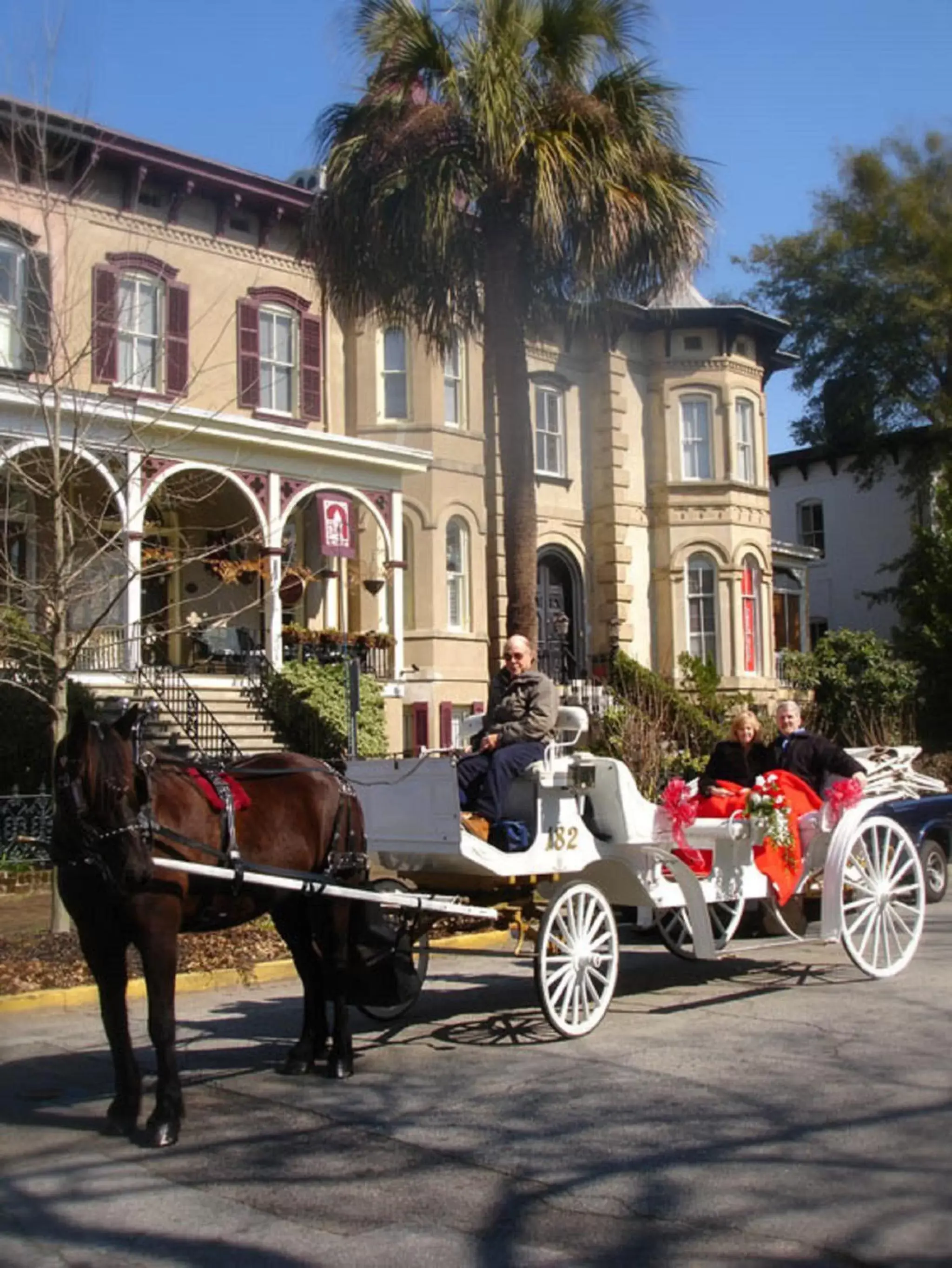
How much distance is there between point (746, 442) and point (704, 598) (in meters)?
3.91

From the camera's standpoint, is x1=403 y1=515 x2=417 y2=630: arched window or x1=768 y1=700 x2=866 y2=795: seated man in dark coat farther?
x1=403 y1=515 x2=417 y2=630: arched window

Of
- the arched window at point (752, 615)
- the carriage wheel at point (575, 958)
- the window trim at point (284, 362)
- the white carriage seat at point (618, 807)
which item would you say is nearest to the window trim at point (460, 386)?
the window trim at point (284, 362)

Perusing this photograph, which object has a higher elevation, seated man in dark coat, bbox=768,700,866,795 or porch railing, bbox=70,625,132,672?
porch railing, bbox=70,625,132,672

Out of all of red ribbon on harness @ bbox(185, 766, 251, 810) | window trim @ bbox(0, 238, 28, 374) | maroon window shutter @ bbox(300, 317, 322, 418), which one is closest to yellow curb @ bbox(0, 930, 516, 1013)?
red ribbon on harness @ bbox(185, 766, 251, 810)

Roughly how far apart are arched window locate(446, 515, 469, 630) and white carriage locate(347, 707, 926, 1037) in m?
17.6

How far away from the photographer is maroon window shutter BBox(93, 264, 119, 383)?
19719 millimetres

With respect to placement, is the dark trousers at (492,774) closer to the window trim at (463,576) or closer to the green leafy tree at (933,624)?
the window trim at (463,576)

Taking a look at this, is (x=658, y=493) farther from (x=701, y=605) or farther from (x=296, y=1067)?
(x=296, y=1067)

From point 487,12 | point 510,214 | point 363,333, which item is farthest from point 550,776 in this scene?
point 363,333

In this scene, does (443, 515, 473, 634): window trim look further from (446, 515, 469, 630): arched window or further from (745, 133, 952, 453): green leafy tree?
(745, 133, 952, 453): green leafy tree

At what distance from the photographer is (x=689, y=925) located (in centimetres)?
895

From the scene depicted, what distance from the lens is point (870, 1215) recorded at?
5086 millimetres

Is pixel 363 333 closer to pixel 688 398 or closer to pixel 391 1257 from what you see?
pixel 688 398

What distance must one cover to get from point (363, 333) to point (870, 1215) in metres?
22.6
